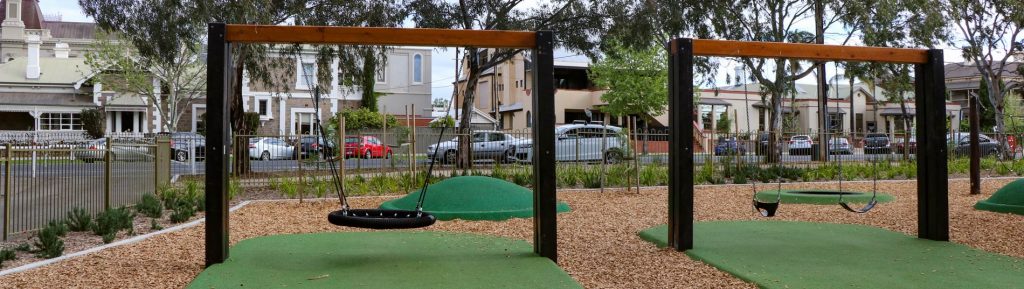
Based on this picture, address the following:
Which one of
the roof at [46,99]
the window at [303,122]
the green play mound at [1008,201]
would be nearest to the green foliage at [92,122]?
the roof at [46,99]

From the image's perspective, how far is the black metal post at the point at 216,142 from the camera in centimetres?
646

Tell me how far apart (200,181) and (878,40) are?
62.4 feet

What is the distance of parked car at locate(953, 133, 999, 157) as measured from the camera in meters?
25.4

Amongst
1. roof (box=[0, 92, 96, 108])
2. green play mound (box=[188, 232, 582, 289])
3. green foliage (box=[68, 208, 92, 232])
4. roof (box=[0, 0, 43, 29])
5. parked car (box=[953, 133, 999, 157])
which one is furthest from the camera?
roof (box=[0, 0, 43, 29])

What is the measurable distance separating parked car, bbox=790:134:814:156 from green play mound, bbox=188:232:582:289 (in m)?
14.9

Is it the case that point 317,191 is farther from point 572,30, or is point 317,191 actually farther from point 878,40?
point 878,40

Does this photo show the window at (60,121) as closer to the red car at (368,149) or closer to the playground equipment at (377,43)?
the red car at (368,149)

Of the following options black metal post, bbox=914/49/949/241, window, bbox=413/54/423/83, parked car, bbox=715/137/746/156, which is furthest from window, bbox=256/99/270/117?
black metal post, bbox=914/49/949/241

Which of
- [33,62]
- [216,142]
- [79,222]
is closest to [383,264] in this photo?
[216,142]

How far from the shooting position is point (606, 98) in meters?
41.3

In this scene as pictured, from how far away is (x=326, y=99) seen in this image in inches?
1615

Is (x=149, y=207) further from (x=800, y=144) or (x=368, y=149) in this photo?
(x=800, y=144)

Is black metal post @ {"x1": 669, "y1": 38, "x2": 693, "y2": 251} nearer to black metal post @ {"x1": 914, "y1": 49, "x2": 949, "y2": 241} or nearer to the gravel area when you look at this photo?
the gravel area

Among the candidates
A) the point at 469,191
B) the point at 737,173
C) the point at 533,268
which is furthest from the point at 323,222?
the point at 737,173
